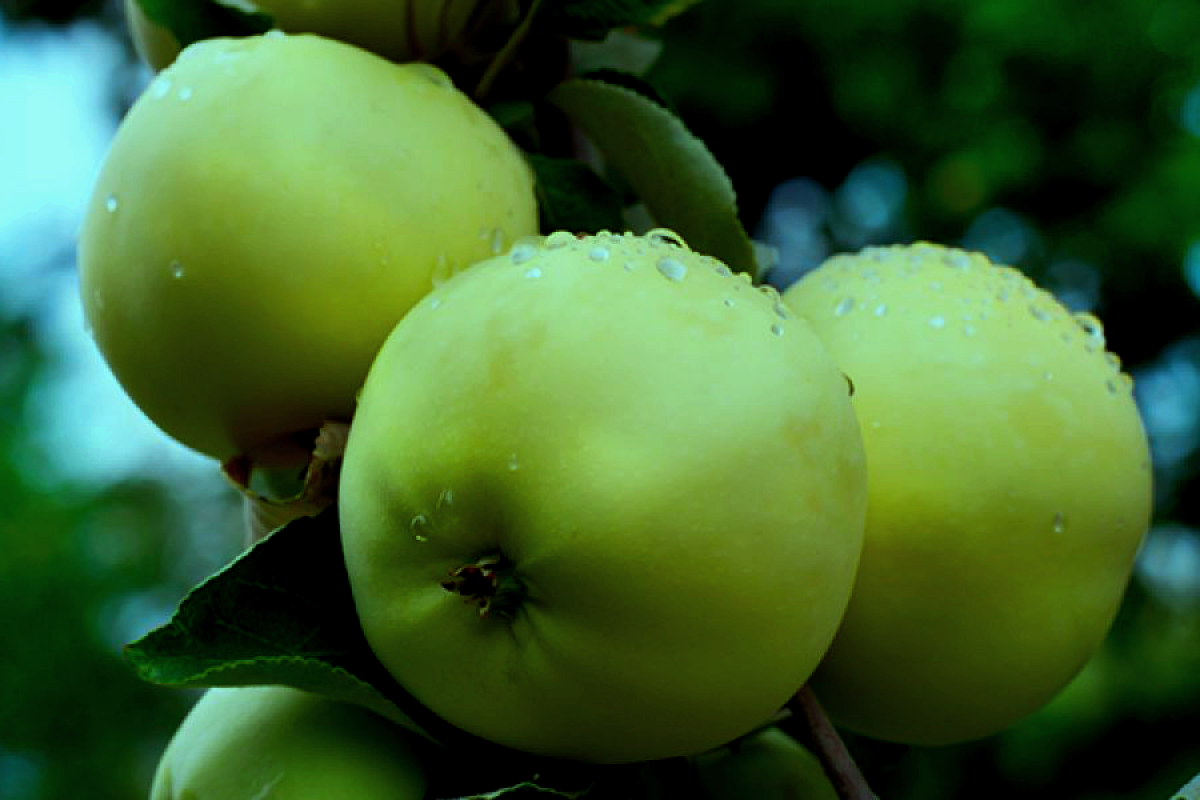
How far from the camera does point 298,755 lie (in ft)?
1.66

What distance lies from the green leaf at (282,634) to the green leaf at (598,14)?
291mm

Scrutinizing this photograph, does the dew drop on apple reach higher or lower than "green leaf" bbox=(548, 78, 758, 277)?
higher

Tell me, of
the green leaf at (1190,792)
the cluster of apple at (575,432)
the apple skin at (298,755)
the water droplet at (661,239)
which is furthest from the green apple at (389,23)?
the green leaf at (1190,792)

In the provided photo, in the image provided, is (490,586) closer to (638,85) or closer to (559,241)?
(559,241)

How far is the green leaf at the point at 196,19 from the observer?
0.60 m

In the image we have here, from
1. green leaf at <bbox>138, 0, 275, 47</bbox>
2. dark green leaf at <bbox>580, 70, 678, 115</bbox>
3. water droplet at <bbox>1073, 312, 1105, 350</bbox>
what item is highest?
green leaf at <bbox>138, 0, 275, 47</bbox>

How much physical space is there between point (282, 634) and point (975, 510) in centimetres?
28

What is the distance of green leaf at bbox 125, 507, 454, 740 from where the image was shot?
45cm

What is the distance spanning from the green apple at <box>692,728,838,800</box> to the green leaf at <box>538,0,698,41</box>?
0.36m

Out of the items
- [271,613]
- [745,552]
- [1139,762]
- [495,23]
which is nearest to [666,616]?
[745,552]

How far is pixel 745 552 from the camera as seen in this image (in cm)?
41

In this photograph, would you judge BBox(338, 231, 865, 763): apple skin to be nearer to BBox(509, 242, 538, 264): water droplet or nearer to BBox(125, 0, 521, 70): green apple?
BBox(509, 242, 538, 264): water droplet

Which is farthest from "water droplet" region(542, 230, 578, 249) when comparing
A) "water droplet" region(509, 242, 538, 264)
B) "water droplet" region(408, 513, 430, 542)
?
"water droplet" region(408, 513, 430, 542)

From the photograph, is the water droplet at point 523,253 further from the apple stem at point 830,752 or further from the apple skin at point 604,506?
the apple stem at point 830,752
